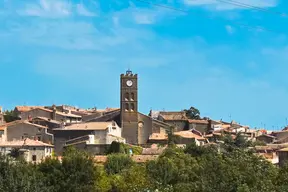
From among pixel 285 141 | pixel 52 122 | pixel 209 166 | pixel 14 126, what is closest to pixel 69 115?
pixel 52 122

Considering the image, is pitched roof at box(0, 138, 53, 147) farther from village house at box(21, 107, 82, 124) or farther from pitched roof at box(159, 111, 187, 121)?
pitched roof at box(159, 111, 187, 121)

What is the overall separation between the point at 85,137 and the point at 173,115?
28651 mm

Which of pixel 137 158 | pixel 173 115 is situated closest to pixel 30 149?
pixel 137 158

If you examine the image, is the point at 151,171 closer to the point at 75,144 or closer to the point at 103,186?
the point at 103,186

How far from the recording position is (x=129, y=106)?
96375 millimetres

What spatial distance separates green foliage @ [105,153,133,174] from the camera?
6875 centimetres

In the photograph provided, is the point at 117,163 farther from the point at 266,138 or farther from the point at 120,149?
the point at 266,138

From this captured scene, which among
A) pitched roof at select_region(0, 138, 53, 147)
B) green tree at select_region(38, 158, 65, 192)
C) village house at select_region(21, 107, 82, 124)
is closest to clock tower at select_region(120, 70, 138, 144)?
village house at select_region(21, 107, 82, 124)

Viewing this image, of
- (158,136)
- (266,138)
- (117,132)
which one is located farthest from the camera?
(266,138)

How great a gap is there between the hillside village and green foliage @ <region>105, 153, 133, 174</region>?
11.1 feet

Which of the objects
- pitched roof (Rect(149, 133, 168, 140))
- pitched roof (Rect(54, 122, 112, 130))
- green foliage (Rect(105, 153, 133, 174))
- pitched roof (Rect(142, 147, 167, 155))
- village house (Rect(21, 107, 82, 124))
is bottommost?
green foliage (Rect(105, 153, 133, 174))

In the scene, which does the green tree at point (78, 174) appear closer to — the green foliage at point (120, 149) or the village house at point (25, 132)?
the green foliage at point (120, 149)

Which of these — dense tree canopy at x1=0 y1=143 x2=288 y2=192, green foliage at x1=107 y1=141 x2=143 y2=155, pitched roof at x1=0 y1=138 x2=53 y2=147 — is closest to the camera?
dense tree canopy at x1=0 y1=143 x2=288 y2=192

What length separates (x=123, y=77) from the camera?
322 ft
